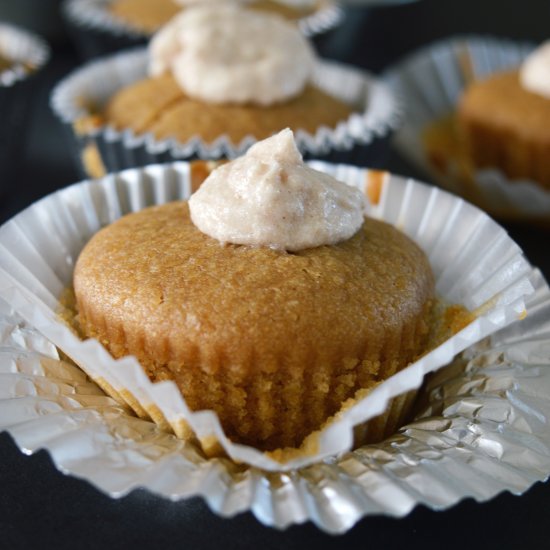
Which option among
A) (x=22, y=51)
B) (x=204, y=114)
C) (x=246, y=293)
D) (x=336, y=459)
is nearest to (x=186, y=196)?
(x=204, y=114)

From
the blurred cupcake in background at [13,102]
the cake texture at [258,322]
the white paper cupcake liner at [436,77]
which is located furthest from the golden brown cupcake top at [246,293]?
the white paper cupcake liner at [436,77]

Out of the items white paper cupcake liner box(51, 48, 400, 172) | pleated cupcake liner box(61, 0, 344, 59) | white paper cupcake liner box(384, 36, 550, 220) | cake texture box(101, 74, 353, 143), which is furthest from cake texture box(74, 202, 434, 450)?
pleated cupcake liner box(61, 0, 344, 59)

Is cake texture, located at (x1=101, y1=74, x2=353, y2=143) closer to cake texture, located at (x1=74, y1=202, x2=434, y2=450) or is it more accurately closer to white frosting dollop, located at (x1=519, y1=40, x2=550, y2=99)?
white frosting dollop, located at (x1=519, y1=40, x2=550, y2=99)

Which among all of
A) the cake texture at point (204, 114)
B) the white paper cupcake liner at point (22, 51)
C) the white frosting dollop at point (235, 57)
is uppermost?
the white paper cupcake liner at point (22, 51)

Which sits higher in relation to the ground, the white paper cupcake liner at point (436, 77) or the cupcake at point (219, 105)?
the cupcake at point (219, 105)

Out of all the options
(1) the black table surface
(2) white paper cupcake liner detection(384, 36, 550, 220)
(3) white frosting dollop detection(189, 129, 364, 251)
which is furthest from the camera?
(2) white paper cupcake liner detection(384, 36, 550, 220)

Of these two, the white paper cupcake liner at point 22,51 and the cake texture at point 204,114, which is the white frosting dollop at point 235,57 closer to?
the cake texture at point 204,114

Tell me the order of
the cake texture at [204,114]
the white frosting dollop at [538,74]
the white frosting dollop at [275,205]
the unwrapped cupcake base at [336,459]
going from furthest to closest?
the white frosting dollop at [538,74] → the cake texture at [204,114] → the white frosting dollop at [275,205] → the unwrapped cupcake base at [336,459]
